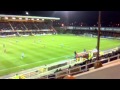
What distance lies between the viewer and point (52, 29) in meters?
58.1

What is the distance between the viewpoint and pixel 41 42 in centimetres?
3291

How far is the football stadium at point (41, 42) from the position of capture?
18600mm

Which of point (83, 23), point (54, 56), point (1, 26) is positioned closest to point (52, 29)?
point (83, 23)

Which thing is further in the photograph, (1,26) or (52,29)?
(52,29)

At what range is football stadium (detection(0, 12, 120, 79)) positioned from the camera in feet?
61.0

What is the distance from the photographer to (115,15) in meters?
56.9
